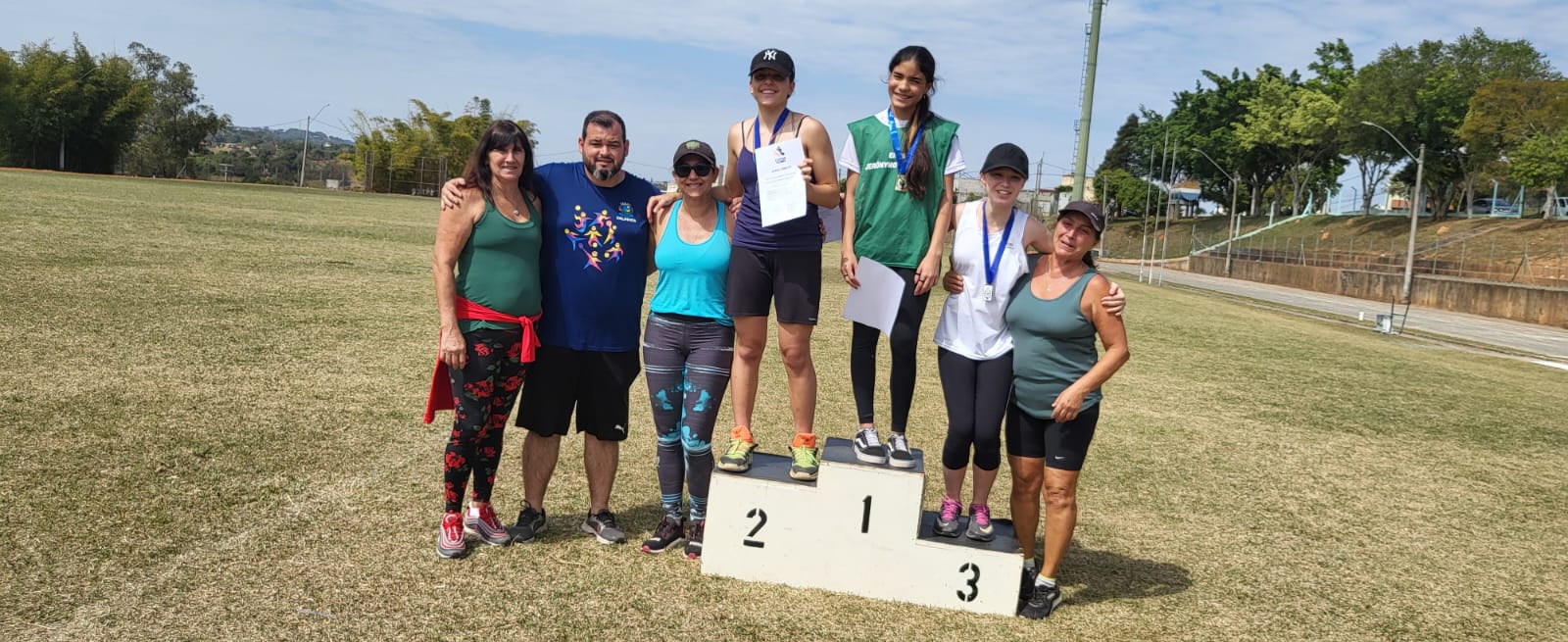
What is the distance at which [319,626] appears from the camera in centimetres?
359

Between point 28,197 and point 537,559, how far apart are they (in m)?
21.3

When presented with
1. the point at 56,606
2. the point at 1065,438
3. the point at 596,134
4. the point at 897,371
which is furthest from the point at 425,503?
the point at 1065,438

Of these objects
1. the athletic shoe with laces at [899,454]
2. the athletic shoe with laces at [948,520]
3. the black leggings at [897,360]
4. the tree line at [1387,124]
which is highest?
the tree line at [1387,124]

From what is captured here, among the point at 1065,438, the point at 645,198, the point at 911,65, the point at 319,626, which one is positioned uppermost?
the point at 911,65

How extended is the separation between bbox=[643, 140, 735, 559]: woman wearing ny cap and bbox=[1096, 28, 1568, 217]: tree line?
33.7 m

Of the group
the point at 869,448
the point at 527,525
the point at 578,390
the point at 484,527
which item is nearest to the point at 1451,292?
the point at 869,448

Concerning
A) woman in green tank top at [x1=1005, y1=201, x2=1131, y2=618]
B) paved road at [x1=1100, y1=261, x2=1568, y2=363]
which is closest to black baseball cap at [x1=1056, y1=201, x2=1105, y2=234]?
woman in green tank top at [x1=1005, y1=201, x2=1131, y2=618]

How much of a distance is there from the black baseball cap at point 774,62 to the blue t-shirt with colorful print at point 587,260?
82 centimetres

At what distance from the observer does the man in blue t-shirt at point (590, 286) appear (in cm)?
439

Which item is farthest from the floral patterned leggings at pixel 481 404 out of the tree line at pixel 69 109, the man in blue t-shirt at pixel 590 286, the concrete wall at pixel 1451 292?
the tree line at pixel 69 109

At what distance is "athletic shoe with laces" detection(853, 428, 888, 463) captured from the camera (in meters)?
4.34

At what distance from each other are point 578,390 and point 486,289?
66 cm

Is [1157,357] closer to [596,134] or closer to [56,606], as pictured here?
[596,134]

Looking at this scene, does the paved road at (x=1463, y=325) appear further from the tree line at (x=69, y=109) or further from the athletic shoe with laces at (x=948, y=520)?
the tree line at (x=69, y=109)
